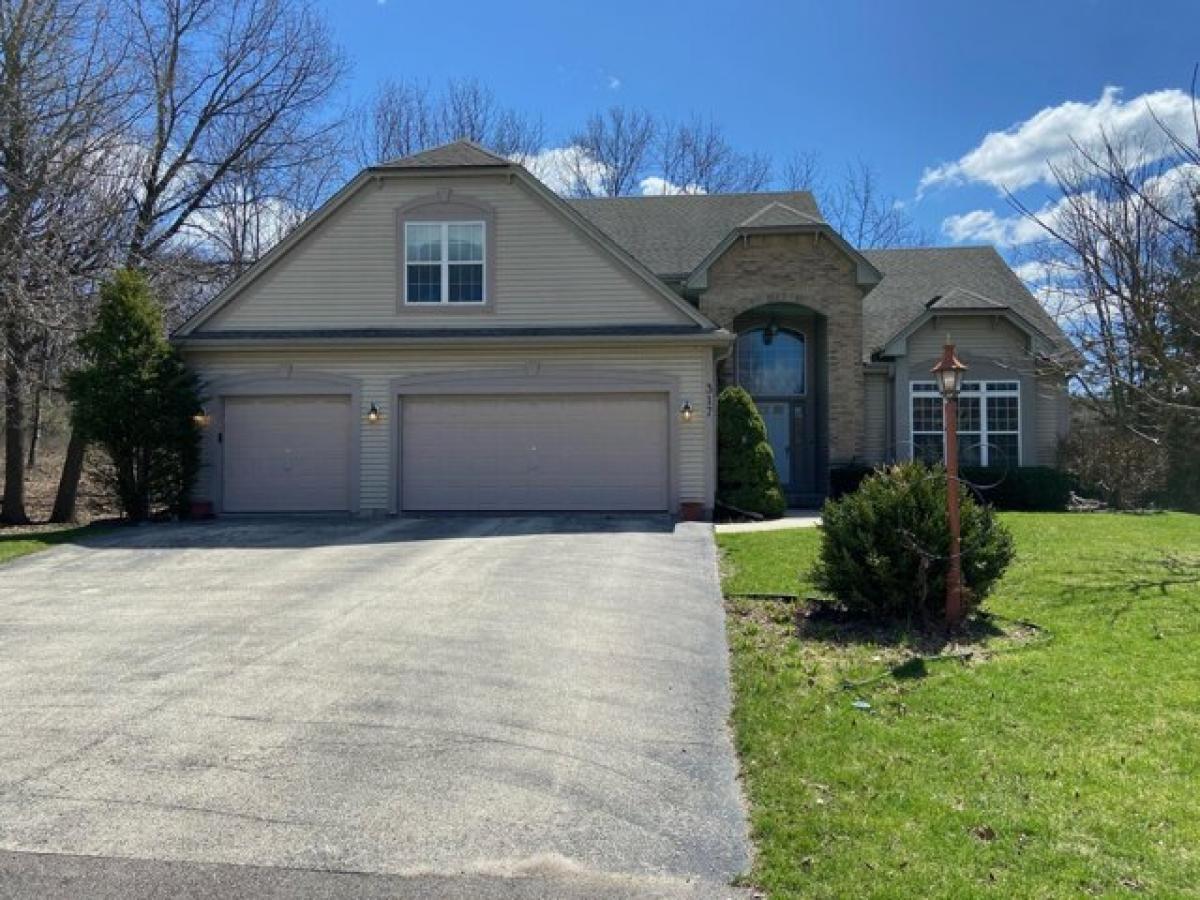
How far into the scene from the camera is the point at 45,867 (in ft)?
11.8

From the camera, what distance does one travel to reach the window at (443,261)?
1677cm

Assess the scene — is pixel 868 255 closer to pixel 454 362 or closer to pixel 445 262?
pixel 445 262

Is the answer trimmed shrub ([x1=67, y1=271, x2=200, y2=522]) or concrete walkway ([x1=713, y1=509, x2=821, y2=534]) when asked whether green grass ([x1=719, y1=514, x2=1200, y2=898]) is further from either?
trimmed shrub ([x1=67, y1=271, x2=200, y2=522])

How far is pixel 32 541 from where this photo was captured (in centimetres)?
1337

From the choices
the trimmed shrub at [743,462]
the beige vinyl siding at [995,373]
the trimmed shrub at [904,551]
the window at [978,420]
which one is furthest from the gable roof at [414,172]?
the trimmed shrub at [904,551]

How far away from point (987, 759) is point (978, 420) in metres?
16.8

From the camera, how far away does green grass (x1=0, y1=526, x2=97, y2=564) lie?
40.6 feet

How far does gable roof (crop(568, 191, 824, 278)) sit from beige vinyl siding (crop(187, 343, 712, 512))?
5.38 metres

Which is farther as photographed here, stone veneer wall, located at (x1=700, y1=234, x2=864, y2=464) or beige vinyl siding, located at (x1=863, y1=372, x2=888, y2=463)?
beige vinyl siding, located at (x1=863, y1=372, x2=888, y2=463)

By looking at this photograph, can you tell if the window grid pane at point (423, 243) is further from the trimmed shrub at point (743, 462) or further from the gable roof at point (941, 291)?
the gable roof at point (941, 291)

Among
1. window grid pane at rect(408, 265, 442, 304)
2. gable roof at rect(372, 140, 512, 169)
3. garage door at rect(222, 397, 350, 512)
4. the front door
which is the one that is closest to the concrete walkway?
the front door

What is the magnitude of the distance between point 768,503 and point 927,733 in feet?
36.5

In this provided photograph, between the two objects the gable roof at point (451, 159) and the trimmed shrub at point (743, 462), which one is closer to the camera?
the trimmed shrub at point (743, 462)

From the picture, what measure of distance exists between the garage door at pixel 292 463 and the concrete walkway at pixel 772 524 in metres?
7.17
